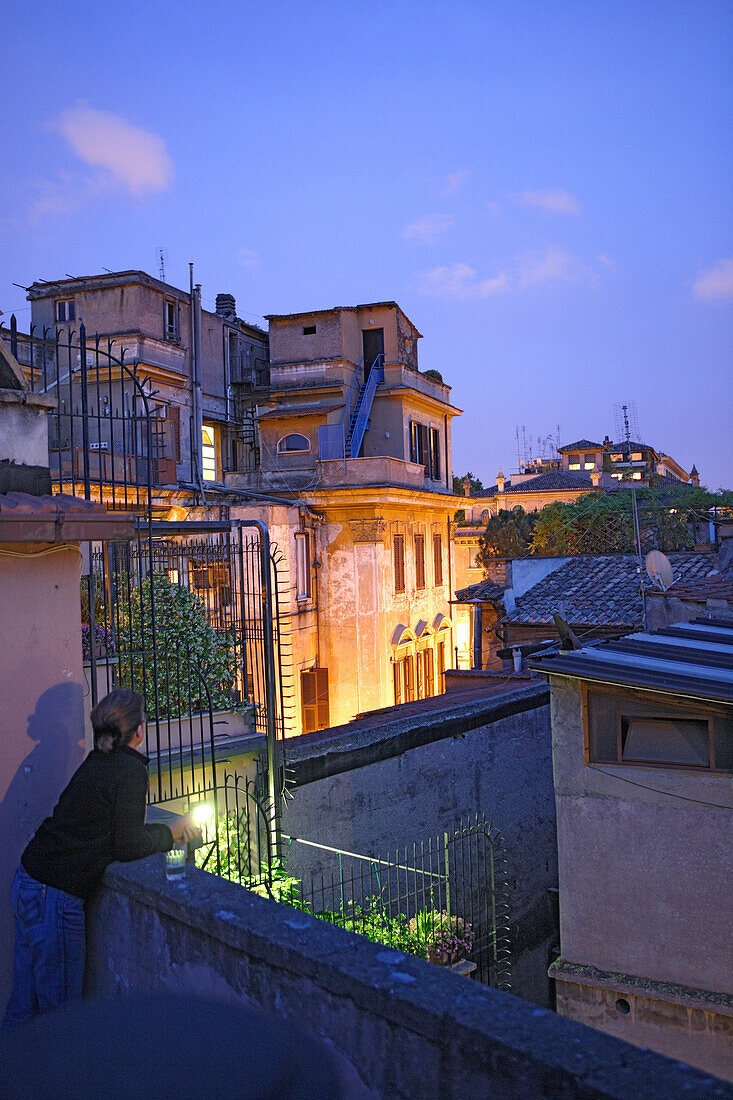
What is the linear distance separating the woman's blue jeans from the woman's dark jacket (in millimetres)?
61

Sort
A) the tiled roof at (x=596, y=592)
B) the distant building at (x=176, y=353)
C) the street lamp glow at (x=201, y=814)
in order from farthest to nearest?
the distant building at (x=176, y=353) < the tiled roof at (x=596, y=592) < the street lamp glow at (x=201, y=814)

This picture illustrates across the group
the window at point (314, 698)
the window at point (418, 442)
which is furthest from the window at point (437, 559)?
the window at point (314, 698)

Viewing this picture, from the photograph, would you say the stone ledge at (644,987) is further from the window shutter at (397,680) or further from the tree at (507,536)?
the tree at (507,536)

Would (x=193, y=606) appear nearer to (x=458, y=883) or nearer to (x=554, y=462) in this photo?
(x=458, y=883)

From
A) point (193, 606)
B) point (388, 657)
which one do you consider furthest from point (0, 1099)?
point (388, 657)

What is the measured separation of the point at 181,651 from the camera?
7.74m

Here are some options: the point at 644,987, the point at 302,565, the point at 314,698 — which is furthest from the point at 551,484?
the point at 644,987

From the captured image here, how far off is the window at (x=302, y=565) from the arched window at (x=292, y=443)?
4093 millimetres

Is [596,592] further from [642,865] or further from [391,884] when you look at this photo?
[642,865]

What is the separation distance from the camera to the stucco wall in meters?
6.41

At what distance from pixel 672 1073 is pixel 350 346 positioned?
2679 centimetres

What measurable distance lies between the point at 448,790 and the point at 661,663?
3.13 metres

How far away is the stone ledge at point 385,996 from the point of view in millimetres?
1870

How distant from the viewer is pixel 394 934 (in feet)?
23.2
